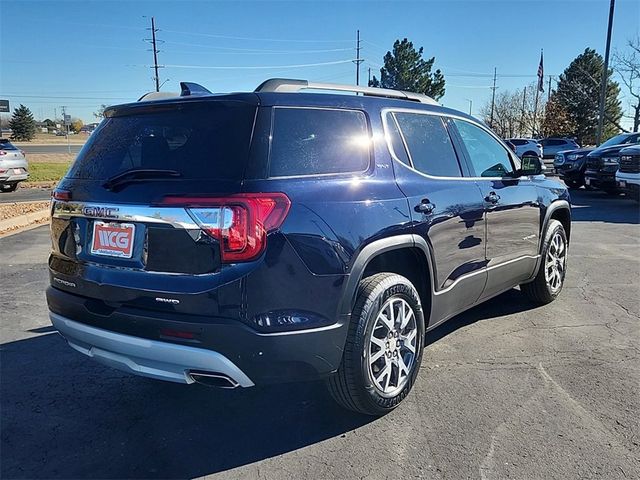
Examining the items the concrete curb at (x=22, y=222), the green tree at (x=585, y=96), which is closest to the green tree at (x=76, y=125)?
the green tree at (x=585, y=96)

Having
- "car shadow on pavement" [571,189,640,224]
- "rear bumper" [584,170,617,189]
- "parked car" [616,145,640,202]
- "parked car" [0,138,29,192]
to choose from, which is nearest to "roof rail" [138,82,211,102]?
"car shadow on pavement" [571,189,640,224]

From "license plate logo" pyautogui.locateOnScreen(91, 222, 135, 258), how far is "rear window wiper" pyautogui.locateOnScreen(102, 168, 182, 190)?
0.22 m

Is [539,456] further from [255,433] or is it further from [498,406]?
[255,433]

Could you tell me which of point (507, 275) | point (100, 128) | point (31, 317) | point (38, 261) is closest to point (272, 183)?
point (100, 128)

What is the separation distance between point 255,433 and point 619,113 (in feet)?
192

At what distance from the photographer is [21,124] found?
67125 mm

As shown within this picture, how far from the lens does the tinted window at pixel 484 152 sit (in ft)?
13.9

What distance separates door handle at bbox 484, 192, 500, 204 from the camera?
4102 mm

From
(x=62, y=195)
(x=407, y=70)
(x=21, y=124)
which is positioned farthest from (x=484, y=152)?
(x=21, y=124)

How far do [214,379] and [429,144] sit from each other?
7.33 feet

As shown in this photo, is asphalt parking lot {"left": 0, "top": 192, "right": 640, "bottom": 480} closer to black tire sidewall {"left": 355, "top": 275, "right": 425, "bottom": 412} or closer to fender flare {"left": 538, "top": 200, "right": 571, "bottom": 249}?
black tire sidewall {"left": 355, "top": 275, "right": 425, "bottom": 412}

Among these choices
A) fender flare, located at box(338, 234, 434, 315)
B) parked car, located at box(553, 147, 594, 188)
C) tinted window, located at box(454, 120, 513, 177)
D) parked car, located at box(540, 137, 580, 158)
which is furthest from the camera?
parked car, located at box(540, 137, 580, 158)

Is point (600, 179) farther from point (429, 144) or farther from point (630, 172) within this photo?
point (429, 144)

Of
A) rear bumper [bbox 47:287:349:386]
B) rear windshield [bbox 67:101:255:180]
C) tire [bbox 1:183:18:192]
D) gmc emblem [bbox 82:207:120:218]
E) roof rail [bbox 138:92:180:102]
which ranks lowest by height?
tire [bbox 1:183:18:192]
